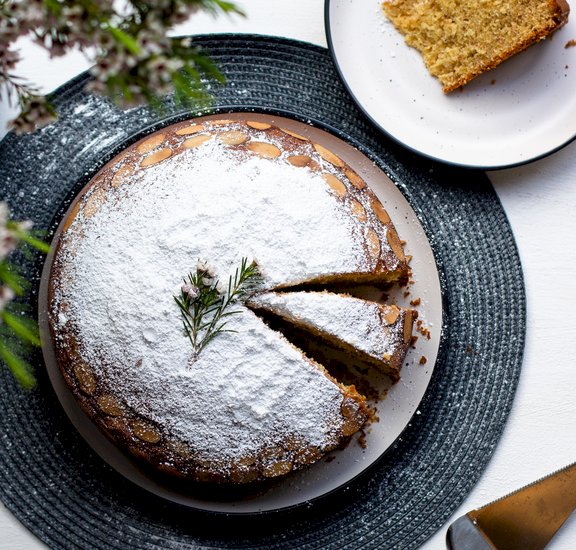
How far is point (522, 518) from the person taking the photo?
2459mm

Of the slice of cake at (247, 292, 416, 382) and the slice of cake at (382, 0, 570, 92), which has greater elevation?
the slice of cake at (382, 0, 570, 92)

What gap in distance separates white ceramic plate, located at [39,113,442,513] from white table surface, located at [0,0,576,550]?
34cm

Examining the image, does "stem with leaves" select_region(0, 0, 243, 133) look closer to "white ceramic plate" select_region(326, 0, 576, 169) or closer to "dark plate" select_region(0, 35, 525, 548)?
"dark plate" select_region(0, 35, 525, 548)

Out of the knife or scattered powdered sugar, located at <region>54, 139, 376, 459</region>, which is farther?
the knife

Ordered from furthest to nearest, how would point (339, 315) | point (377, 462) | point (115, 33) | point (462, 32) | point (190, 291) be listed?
point (462, 32)
point (377, 462)
point (339, 315)
point (190, 291)
point (115, 33)

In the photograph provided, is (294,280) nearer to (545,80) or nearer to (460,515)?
(460,515)

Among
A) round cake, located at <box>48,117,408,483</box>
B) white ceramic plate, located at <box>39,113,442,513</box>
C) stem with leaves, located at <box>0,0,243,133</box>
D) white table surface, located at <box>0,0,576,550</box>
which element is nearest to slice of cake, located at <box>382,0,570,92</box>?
white table surface, located at <box>0,0,576,550</box>

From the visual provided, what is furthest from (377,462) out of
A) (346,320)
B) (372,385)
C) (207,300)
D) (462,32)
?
(462,32)

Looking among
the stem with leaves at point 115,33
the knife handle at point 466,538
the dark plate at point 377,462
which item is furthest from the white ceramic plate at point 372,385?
the stem with leaves at point 115,33

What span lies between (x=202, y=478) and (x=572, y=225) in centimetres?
138

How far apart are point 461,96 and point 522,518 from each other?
130 cm

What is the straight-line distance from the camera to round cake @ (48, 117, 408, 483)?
213cm

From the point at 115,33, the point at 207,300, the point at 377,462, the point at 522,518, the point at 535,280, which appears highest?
the point at 115,33

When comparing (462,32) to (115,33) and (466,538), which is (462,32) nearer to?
(466,538)
